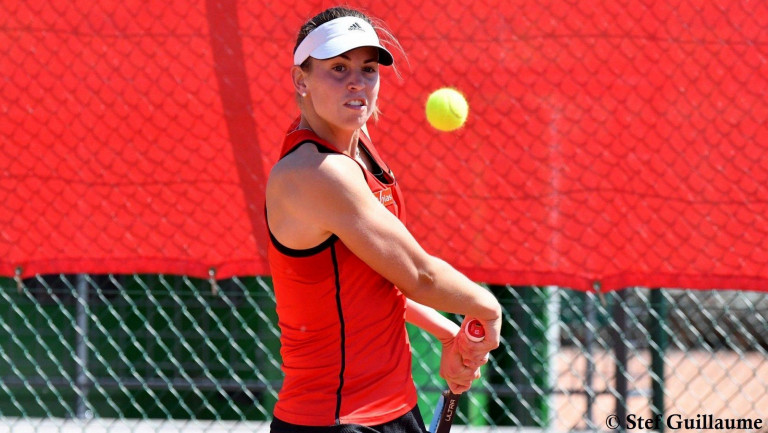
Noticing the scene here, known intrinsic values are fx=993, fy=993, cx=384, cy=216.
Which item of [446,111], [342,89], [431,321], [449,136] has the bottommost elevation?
[431,321]

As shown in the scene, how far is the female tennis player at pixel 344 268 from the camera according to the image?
6.62ft

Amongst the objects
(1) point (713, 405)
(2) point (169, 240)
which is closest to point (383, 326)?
(2) point (169, 240)

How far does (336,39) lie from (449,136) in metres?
1.49

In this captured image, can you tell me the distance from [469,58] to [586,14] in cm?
44

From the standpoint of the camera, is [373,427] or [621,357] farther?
[621,357]

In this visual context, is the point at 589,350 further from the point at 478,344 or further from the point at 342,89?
the point at 342,89

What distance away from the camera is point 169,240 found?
144 inches

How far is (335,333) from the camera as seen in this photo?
7.09 ft

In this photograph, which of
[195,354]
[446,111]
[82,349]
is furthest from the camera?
[195,354]

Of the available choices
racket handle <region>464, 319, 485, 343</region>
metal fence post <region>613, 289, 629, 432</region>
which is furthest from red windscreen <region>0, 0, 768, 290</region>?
racket handle <region>464, 319, 485, 343</region>

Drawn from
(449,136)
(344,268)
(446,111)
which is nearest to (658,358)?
(449,136)

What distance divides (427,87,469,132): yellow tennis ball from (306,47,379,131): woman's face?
1.19 m

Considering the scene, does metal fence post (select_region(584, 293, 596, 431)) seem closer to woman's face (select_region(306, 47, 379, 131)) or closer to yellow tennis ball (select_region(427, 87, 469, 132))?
yellow tennis ball (select_region(427, 87, 469, 132))

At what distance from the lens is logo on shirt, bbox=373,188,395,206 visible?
217 centimetres
